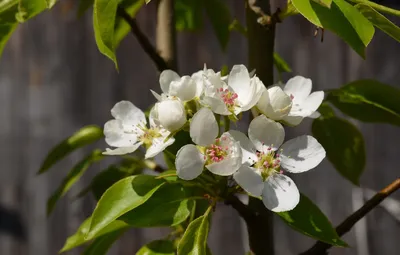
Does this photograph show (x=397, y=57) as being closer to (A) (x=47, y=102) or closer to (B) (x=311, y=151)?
(A) (x=47, y=102)

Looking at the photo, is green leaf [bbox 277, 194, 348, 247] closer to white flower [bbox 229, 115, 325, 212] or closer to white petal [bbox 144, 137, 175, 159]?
white flower [bbox 229, 115, 325, 212]

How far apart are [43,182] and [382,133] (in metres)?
1.20

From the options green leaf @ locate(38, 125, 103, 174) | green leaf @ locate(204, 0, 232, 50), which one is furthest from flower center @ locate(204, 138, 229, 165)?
green leaf @ locate(204, 0, 232, 50)

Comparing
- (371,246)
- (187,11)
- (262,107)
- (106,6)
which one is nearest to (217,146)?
(262,107)

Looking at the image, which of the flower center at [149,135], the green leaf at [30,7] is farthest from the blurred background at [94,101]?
the green leaf at [30,7]

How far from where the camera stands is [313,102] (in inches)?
29.1

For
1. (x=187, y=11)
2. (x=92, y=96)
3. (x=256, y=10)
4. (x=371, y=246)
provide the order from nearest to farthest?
1. (x=256, y=10)
2. (x=187, y=11)
3. (x=371, y=246)
4. (x=92, y=96)

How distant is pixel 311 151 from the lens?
70 centimetres

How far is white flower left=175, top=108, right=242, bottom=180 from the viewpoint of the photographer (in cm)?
64

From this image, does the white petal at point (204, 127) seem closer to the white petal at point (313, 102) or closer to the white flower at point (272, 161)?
the white flower at point (272, 161)

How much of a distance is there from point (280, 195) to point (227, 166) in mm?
75

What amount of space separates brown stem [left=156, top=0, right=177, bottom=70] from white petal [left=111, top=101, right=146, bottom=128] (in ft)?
0.56

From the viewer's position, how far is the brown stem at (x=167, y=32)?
0.99m

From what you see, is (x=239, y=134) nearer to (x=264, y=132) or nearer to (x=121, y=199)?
(x=264, y=132)
